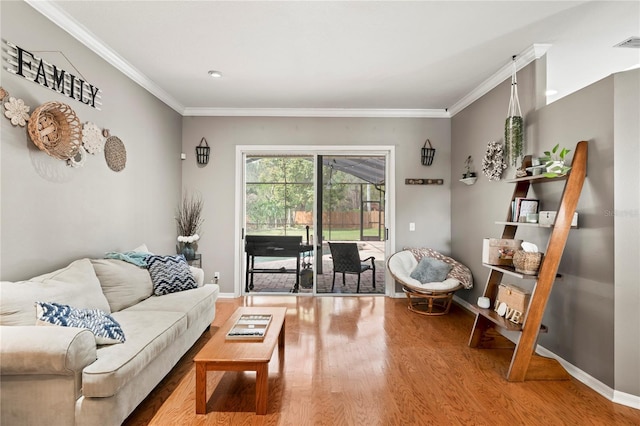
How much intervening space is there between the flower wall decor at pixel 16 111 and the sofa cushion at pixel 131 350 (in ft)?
4.97

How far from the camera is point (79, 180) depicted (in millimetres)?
2764

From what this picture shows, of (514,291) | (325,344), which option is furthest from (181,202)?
(514,291)

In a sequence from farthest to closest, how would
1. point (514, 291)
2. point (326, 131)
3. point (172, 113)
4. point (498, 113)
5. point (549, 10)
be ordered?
point (326, 131) < point (172, 113) < point (498, 113) < point (514, 291) < point (549, 10)

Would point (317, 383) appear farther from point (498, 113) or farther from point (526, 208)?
point (498, 113)

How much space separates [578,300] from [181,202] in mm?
4720

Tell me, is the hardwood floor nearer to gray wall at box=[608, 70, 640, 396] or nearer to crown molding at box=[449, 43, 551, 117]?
gray wall at box=[608, 70, 640, 396]

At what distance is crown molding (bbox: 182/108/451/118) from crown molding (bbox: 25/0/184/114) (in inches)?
30.1

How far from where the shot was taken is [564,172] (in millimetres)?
2436

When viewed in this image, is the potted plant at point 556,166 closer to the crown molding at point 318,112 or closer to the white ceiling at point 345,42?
the white ceiling at point 345,42

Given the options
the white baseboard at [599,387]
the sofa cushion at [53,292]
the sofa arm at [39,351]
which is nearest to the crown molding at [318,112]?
the sofa cushion at [53,292]

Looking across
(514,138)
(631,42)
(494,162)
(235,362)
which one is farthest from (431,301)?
(631,42)

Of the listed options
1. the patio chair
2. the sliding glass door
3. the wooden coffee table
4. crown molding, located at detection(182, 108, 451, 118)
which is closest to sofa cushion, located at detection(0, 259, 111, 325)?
the wooden coffee table

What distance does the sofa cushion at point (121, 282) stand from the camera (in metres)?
2.67

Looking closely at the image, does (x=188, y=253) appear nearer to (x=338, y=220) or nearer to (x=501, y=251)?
(x=338, y=220)
